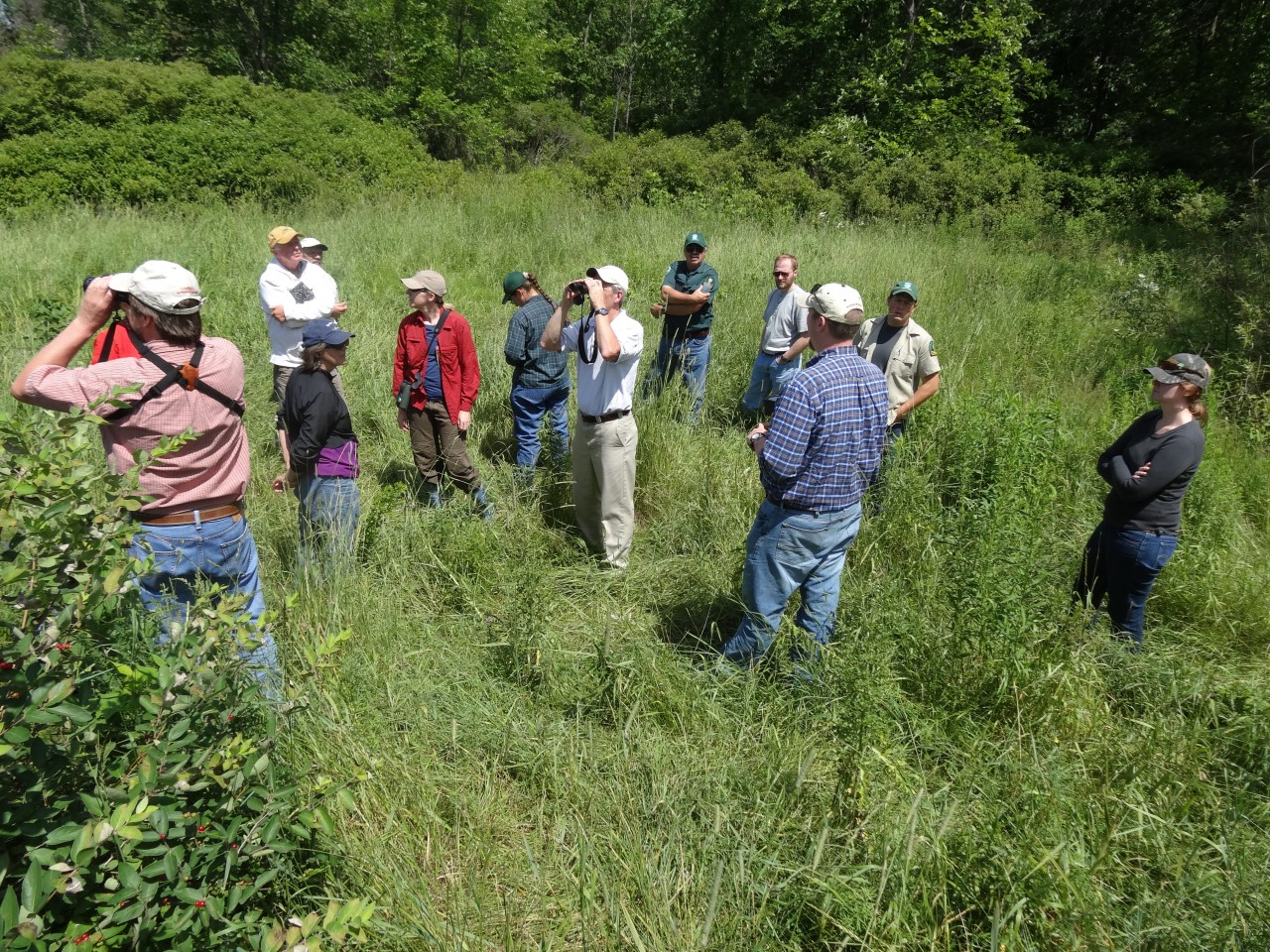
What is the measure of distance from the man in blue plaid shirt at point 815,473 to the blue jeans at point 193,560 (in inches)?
80.3

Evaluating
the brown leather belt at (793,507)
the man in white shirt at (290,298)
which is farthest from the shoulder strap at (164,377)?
the man in white shirt at (290,298)

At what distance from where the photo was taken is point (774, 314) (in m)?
6.45

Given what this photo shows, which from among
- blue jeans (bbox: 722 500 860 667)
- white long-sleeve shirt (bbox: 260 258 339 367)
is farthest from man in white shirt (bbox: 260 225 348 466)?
blue jeans (bbox: 722 500 860 667)

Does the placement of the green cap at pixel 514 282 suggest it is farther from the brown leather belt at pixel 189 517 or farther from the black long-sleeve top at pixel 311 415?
the brown leather belt at pixel 189 517

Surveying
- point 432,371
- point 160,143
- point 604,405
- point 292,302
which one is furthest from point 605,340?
point 160,143

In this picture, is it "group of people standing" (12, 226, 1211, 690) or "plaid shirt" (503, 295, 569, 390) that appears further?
"plaid shirt" (503, 295, 569, 390)

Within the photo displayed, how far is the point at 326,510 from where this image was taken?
416 cm

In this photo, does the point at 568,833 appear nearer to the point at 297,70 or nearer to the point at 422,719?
the point at 422,719

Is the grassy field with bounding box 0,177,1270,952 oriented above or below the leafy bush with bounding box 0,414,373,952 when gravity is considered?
below

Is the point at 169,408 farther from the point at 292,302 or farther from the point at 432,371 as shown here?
the point at 292,302

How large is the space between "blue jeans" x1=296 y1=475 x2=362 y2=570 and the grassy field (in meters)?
0.17

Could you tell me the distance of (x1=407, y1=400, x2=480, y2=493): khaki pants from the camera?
5141 millimetres

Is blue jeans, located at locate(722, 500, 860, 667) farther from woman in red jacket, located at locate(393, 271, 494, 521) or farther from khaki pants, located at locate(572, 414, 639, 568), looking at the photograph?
woman in red jacket, located at locate(393, 271, 494, 521)

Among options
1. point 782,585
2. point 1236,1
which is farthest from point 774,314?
point 1236,1
